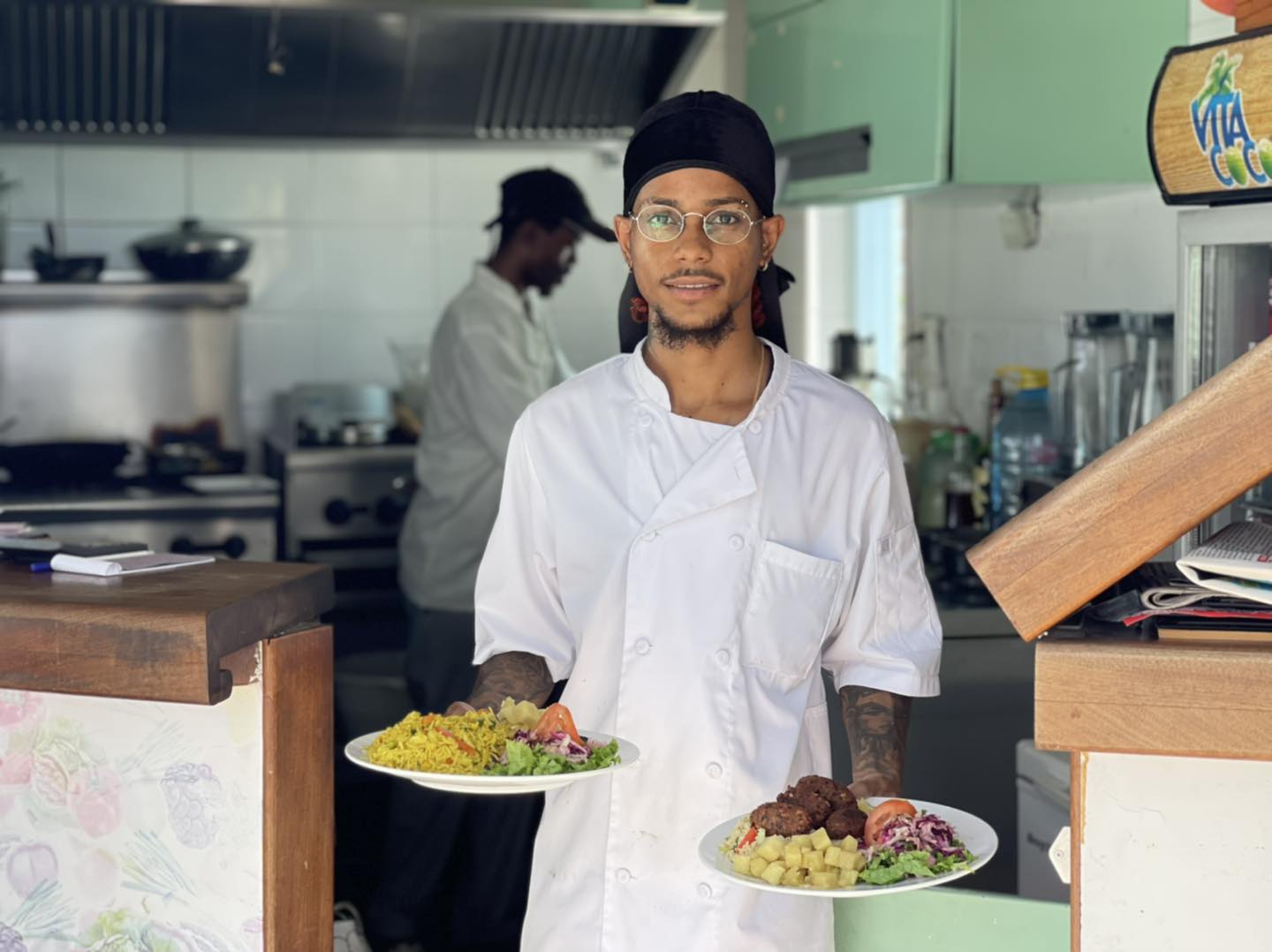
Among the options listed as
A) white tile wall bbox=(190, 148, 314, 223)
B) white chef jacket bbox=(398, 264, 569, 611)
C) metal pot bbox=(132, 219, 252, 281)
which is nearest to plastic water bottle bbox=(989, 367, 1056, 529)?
white chef jacket bbox=(398, 264, 569, 611)

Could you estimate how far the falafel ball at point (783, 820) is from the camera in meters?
1.52

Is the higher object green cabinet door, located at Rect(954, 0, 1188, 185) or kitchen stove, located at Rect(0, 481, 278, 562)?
green cabinet door, located at Rect(954, 0, 1188, 185)

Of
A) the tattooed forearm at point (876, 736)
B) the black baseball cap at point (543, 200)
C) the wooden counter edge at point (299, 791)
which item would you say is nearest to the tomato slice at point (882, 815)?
the tattooed forearm at point (876, 736)

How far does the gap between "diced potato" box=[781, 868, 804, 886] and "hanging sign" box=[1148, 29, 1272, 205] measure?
106cm

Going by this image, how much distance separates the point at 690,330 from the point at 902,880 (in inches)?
27.3

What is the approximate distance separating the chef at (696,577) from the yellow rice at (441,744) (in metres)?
A: 0.20

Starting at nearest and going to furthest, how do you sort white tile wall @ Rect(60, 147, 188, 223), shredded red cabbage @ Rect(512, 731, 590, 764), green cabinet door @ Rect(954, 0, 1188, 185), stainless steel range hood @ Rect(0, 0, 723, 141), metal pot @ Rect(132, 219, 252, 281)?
shredded red cabbage @ Rect(512, 731, 590, 764), green cabinet door @ Rect(954, 0, 1188, 185), stainless steel range hood @ Rect(0, 0, 723, 141), metal pot @ Rect(132, 219, 252, 281), white tile wall @ Rect(60, 147, 188, 223)

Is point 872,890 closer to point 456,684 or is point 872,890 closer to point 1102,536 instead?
point 1102,536

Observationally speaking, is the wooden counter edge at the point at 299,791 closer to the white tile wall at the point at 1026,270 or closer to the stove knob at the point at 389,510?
the white tile wall at the point at 1026,270

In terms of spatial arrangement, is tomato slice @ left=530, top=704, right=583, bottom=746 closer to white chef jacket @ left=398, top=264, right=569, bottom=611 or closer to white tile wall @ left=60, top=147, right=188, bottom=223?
white chef jacket @ left=398, top=264, right=569, bottom=611

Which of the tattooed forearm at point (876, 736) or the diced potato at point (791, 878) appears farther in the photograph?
the tattooed forearm at point (876, 736)

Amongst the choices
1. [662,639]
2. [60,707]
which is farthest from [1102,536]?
[60,707]

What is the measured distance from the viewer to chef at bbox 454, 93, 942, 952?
5.93 feet

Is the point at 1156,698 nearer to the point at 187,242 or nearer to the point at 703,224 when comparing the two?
the point at 703,224
